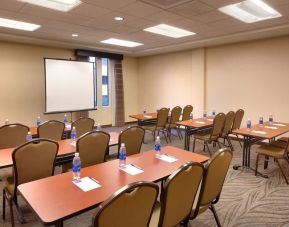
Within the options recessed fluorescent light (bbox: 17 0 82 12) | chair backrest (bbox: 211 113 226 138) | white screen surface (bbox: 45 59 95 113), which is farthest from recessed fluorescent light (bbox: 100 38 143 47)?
chair backrest (bbox: 211 113 226 138)

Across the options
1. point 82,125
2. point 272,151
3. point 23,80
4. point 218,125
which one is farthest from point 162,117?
point 23,80

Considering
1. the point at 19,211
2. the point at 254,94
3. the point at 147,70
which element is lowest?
the point at 19,211

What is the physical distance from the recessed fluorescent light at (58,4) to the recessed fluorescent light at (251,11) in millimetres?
2402

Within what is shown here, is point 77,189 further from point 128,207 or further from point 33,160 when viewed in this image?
point 33,160

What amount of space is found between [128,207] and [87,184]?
0.64 m

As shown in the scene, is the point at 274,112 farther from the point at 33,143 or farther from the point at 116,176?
the point at 33,143

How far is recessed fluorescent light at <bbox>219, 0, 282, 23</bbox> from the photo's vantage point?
3.83 meters

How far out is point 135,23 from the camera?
15.2 ft

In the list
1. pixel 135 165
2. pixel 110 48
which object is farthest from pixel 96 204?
pixel 110 48

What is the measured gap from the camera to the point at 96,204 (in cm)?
153

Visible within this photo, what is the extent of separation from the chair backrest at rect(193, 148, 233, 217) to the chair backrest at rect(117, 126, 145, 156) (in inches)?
51.2

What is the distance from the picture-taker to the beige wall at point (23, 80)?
632 centimetres

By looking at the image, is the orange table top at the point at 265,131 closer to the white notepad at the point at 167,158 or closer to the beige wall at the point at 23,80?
the white notepad at the point at 167,158

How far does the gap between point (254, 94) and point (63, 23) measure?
498 centimetres
